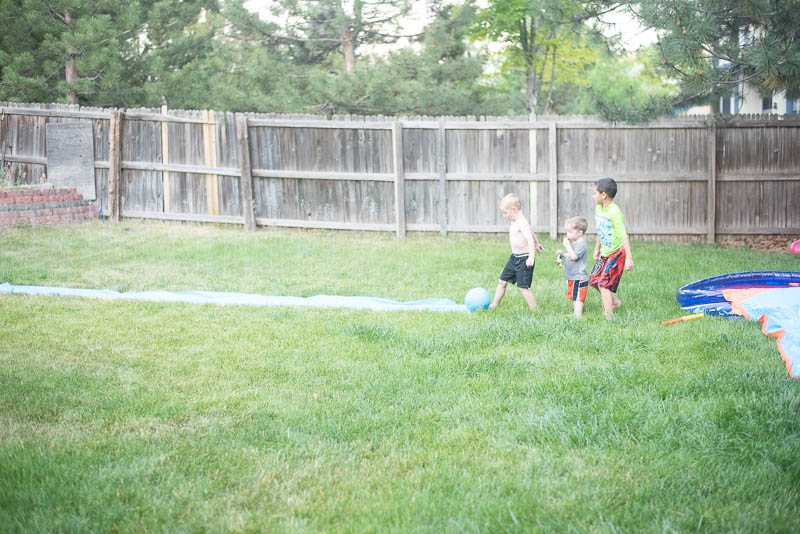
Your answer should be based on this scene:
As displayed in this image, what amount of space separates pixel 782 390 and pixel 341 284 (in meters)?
5.08

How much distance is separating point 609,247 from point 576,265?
35cm

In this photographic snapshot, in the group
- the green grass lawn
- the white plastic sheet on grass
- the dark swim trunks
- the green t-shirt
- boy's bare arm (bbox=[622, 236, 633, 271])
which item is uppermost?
the green t-shirt

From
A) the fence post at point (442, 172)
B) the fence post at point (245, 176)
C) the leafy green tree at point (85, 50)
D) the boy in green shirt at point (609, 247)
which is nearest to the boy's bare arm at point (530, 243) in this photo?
the boy in green shirt at point (609, 247)

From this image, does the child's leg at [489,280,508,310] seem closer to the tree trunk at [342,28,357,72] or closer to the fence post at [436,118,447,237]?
the fence post at [436,118,447,237]

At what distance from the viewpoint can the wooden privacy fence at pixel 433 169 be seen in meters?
12.1

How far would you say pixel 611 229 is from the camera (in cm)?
677

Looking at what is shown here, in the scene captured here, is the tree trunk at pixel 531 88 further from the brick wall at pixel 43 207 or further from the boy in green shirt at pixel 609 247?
the boy in green shirt at pixel 609 247

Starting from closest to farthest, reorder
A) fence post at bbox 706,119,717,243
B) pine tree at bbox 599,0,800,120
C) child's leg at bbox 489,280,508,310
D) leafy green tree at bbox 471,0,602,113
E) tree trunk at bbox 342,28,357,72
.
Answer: child's leg at bbox 489,280,508,310
pine tree at bbox 599,0,800,120
fence post at bbox 706,119,717,243
tree trunk at bbox 342,28,357,72
leafy green tree at bbox 471,0,602,113

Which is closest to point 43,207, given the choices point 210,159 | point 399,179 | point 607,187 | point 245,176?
point 210,159

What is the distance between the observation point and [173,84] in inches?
774

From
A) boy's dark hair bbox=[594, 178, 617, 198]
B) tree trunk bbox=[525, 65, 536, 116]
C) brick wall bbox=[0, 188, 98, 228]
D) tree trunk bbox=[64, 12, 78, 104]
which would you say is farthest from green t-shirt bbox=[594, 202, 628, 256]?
tree trunk bbox=[525, 65, 536, 116]

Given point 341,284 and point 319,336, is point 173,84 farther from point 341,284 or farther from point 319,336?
point 319,336

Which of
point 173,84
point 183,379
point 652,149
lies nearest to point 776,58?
point 652,149

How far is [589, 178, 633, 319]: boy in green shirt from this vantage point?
666cm
